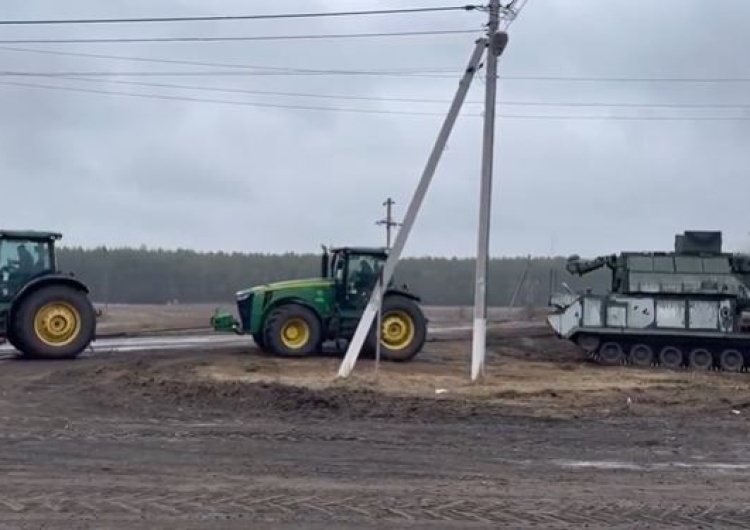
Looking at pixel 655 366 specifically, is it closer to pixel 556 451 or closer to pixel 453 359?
pixel 453 359

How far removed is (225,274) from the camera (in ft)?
222

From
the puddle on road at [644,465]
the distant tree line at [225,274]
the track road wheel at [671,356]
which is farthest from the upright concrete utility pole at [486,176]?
the distant tree line at [225,274]

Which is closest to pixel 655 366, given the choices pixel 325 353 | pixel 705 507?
pixel 325 353

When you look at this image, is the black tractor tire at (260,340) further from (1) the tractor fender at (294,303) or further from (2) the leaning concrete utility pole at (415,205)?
(2) the leaning concrete utility pole at (415,205)

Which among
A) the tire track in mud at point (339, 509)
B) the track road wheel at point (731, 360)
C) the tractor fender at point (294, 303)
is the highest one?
the tractor fender at point (294, 303)

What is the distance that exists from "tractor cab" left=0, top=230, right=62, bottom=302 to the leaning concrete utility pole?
6.65 meters

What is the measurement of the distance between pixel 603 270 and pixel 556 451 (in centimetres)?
2174

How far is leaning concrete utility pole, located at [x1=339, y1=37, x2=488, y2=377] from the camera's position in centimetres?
2170

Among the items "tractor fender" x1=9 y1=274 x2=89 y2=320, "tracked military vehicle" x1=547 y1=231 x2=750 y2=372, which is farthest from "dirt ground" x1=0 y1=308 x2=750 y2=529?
"tracked military vehicle" x1=547 y1=231 x2=750 y2=372

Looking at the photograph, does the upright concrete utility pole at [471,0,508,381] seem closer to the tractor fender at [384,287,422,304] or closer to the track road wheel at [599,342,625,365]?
the tractor fender at [384,287,422,304]

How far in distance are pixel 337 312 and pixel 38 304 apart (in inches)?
249

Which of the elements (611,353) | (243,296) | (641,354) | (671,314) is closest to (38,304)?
(243,296)

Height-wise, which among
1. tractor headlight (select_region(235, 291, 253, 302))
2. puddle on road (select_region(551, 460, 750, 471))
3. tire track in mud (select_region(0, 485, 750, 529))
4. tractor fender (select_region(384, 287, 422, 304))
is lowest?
tire track in mud (select_region(0, 485, 750, 529))

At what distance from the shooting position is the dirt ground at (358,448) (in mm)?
10062
